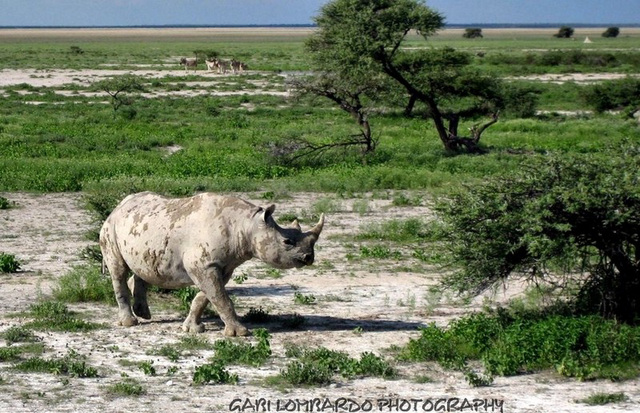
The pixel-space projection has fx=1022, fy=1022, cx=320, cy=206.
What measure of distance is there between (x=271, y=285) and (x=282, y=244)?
3.15 meters

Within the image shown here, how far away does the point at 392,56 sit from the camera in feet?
97.5

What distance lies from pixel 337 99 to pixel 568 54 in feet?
174

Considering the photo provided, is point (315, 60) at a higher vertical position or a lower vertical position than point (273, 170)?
higher

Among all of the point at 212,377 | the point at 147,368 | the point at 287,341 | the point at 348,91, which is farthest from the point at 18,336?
the point at 348,91

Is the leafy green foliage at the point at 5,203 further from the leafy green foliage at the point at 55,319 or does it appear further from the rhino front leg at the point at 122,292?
the rhino front leg at the point at 122,292

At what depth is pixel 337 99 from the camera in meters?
28.7

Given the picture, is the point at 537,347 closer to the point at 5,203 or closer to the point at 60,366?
the point at 60,366

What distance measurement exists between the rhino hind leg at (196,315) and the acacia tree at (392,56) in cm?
1723

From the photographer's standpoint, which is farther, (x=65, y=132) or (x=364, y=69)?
(x=65, y=132)

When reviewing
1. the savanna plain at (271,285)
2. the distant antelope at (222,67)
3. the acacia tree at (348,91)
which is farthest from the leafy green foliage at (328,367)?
the distant antelope at (222,67)

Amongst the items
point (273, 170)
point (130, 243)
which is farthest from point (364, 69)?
point (130, 243)

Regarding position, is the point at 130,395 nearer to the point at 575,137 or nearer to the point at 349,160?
the point at 349,160

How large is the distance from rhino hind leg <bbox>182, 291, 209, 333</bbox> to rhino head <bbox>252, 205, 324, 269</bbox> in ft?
2.85

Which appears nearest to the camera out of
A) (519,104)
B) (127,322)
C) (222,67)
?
(127,322)
